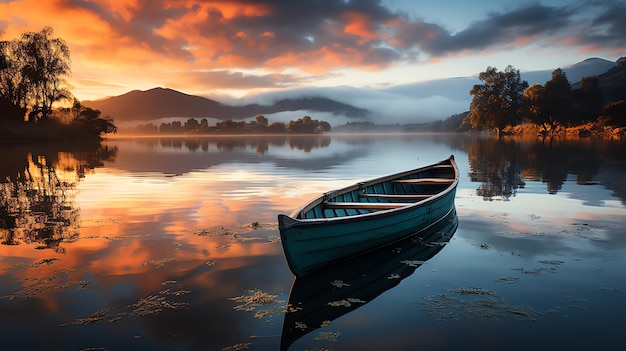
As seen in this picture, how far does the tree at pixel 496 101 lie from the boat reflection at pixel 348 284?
120 meters

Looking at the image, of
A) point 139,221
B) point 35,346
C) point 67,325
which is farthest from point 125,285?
point 139,221

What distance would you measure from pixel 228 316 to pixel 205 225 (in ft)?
26.3

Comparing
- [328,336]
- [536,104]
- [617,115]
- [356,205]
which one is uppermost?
[536,104]

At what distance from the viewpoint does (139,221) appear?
53.7ft

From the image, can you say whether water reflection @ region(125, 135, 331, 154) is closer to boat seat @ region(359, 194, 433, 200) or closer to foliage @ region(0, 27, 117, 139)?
foliage @ region(0, 27, 117, 139)

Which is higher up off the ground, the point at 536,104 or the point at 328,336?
the point at 536,104

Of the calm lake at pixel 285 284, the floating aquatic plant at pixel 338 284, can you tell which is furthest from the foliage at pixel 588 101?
the floating aquatic plant at pixel 338 284

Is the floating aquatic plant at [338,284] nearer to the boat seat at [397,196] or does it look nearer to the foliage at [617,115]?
the boat seat at [397,196]

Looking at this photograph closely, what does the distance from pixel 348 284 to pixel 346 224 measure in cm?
155

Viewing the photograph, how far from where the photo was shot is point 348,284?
9.77 metres

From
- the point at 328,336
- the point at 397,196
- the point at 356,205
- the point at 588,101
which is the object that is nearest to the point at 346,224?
the point at 356,205

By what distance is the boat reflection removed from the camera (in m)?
8.05

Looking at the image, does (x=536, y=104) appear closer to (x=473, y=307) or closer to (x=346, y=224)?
(x=346, y=224)

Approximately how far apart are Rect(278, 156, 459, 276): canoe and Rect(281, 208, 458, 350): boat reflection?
0.28 m
